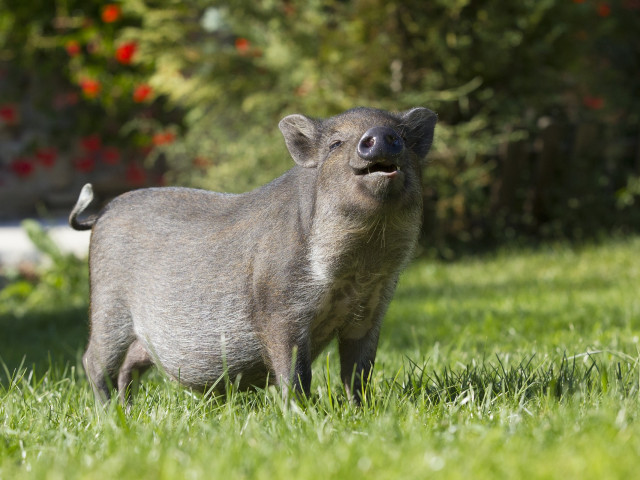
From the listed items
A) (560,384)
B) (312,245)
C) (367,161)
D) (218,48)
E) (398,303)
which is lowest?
(398,303)

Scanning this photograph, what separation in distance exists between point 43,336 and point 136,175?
5015 millimetres

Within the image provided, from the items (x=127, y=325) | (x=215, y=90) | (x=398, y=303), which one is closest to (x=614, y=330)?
(x=398, y=303)

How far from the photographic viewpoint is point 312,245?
9.70 ft

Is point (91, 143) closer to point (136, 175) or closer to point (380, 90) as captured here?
point (136, 175)

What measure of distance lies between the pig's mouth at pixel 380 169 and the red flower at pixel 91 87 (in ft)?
26.9

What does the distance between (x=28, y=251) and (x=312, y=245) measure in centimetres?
747

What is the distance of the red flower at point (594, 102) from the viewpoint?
35.6ft

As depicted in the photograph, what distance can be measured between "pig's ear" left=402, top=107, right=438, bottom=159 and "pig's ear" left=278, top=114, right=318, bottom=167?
1.12ft

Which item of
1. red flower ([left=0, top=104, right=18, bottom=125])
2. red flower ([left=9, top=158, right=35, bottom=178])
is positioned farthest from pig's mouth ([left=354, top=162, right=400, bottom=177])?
red flower ([left=0, top=104, right=18, bottom=125])

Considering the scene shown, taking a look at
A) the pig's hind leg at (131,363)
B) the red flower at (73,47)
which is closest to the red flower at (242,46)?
the red flower at (73,47)

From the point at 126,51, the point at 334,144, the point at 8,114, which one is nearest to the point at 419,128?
the point at 334,144

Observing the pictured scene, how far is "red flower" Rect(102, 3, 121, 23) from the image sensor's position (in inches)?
381

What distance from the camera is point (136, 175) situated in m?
11.4

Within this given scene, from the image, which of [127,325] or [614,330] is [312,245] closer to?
[127,325]
